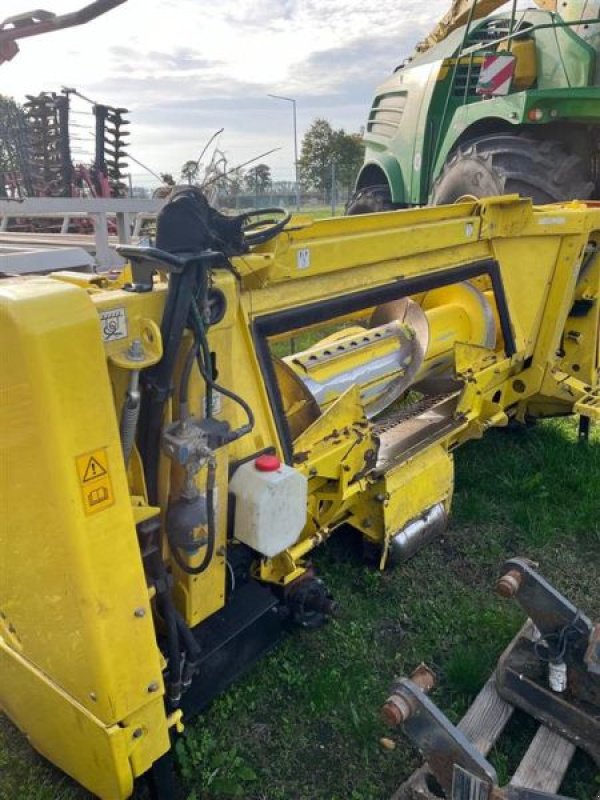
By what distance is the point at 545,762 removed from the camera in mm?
1957

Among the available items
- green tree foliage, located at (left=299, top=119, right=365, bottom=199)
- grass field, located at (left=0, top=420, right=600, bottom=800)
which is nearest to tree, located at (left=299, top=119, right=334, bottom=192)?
green tree foliage, located at (left=299, top=119, right=365, bottom=199)

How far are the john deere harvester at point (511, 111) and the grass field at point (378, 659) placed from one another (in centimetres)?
180

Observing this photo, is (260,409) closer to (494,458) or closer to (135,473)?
(135,473)

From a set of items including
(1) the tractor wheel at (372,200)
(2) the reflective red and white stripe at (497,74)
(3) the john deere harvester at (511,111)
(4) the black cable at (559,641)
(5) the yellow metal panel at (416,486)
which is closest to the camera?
(4) the black cable at (559,641)

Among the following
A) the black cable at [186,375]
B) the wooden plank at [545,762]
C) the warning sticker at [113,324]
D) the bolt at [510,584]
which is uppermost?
the warning sticker at [113,324]

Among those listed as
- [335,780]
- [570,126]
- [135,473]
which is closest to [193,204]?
[135,473]

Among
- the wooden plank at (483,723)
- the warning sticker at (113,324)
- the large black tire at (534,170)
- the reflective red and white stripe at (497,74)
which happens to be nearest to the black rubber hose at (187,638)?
the wooden plank at (483,723)

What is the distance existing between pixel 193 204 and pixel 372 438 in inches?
47.6

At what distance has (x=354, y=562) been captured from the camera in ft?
9.66

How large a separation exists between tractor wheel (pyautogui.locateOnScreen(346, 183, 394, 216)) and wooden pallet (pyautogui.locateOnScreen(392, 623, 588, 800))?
5.58 meters

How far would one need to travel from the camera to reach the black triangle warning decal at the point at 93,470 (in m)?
1.38

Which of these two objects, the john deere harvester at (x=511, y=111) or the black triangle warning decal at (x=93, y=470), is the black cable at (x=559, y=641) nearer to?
the black triangle warning decal at (x=93, y=470)

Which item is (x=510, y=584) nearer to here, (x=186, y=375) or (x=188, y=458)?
(x=188, y=458)

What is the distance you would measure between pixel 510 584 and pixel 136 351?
1425mm
